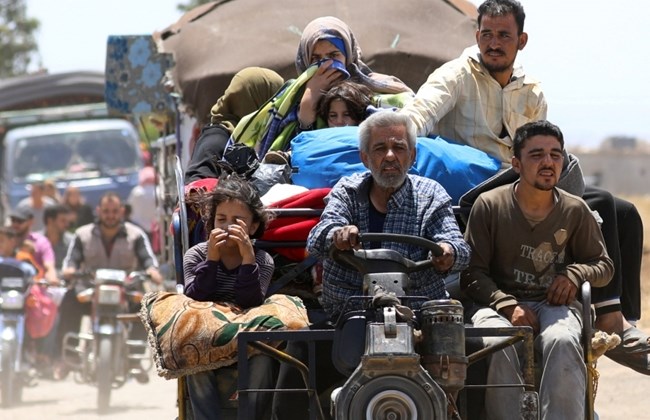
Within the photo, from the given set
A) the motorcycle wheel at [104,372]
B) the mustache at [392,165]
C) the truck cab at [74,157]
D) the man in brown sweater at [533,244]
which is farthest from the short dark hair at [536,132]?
the truck cab at [74,157]

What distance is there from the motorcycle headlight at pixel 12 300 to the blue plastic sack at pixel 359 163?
6.10 metres

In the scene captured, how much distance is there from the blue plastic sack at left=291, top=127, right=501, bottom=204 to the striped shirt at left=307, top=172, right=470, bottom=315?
1.56ft

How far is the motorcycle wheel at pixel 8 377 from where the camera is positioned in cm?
1277

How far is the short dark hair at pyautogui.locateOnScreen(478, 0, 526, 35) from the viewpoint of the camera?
7.77 meters

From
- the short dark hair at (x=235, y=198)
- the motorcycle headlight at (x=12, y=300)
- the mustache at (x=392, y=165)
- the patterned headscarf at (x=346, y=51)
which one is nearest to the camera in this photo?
the mustache at (x=392, y=165)

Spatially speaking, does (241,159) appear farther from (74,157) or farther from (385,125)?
(74,157)

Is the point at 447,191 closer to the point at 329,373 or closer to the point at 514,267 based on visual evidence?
the point at 514,267

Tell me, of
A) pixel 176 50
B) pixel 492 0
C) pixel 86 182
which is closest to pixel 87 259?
pixel 176 50

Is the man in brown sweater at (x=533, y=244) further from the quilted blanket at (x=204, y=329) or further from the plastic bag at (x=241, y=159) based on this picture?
the plastic bag at (x=241, y=159)

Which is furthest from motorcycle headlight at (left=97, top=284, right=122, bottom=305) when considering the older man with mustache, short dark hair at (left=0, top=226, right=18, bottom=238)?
the older man with mustache

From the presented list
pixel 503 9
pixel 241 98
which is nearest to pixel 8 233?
pixel 241 98

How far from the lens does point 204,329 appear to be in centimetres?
634

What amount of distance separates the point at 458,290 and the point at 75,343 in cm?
755

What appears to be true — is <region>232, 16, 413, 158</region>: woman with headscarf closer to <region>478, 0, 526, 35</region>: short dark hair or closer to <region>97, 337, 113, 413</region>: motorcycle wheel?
<region>478, 0, 526, 35</region>: short dark hair
